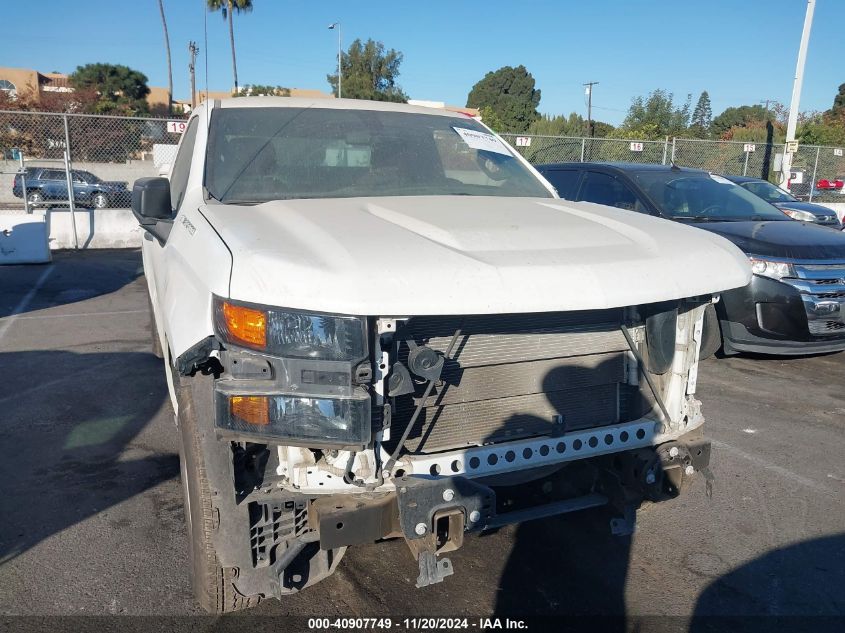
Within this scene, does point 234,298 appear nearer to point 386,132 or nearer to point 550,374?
point 550,374

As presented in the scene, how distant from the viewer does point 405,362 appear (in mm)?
2379

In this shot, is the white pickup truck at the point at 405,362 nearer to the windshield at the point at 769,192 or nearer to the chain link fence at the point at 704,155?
the windshield at the point at 769,192

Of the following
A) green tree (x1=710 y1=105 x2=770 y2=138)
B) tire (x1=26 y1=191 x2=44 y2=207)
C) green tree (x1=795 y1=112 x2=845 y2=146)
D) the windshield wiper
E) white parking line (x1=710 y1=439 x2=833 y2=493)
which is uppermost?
green tree (x1=710 y1=105 x2=770 y2=138)

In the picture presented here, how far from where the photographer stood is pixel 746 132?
3167 cm

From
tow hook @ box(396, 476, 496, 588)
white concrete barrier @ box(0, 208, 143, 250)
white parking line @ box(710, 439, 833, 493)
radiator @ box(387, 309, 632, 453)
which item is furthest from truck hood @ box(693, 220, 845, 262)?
white concrete barrier @ box(0, 208, 143, 250)

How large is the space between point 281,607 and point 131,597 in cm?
63

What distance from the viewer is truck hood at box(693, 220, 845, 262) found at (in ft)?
19.2

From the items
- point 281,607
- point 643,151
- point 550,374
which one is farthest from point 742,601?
point 643,151

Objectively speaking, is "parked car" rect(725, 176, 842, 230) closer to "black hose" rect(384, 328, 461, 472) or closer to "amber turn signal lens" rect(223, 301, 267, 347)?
"black hose" rect(384, 328, 461, 472)

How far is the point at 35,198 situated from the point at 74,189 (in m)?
2.27

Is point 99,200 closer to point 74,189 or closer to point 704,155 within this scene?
point 74,189

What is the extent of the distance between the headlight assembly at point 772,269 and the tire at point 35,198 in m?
14.1

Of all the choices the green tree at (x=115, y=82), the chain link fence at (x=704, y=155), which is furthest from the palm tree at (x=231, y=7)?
the chain link fence at (x=704, y=155)

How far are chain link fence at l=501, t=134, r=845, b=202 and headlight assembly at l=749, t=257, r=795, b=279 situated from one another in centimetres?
1049
